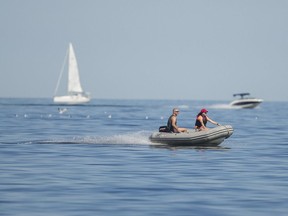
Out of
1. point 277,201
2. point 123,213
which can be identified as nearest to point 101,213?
point 123,213

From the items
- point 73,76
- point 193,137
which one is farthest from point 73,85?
point 193,137

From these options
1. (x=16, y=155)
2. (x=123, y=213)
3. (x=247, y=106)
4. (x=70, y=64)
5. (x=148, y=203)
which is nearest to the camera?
(x=123, y=213)

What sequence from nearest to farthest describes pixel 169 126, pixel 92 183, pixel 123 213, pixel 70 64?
pixel 123 213
pixel 92 183
pixel 169 126
pixel 70 64

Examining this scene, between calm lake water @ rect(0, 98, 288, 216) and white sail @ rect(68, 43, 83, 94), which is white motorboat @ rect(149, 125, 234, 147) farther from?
white sail @ rect(68, 43, 83, 94)

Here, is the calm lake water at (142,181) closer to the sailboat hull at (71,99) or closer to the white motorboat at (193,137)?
the white motorboat at (193,137)

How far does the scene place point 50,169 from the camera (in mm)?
26109

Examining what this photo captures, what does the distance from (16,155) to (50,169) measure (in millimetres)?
6009

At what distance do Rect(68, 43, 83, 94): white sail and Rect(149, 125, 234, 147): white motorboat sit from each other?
371 feet

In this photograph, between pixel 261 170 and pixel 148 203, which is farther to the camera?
pixel 261 170

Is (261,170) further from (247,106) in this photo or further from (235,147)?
(247,106)

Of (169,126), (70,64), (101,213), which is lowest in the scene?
(101,213)

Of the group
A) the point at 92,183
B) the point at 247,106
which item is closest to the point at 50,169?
the point at 92,183

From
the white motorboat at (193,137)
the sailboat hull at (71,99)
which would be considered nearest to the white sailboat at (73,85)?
the sailboat hull at (71,99)

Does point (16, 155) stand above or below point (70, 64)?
below
